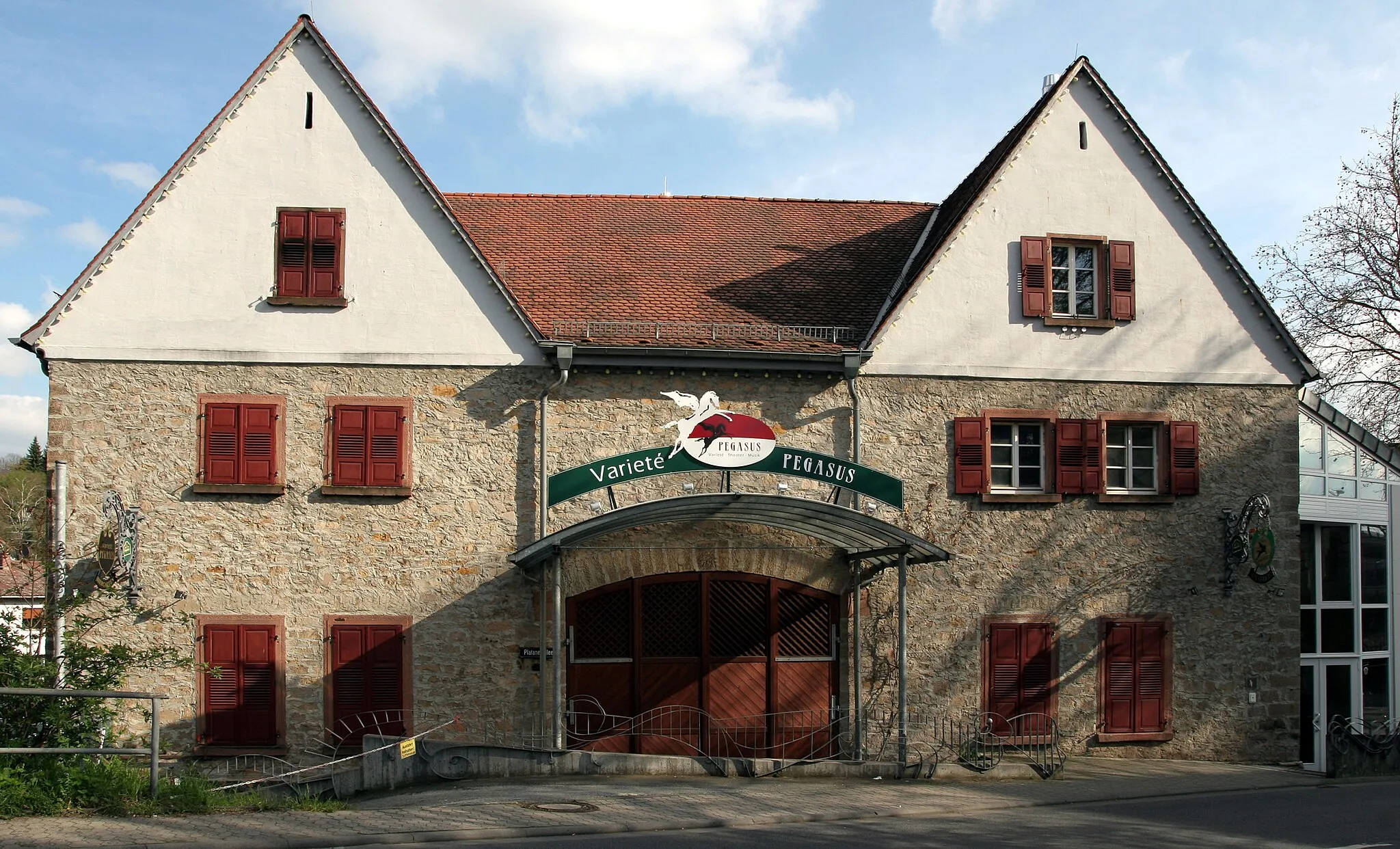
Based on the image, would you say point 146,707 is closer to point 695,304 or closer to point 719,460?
point 719,460

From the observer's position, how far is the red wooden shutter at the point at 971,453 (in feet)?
55.6

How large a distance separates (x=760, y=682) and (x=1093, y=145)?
9.45 meters

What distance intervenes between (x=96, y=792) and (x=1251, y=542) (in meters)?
15.3

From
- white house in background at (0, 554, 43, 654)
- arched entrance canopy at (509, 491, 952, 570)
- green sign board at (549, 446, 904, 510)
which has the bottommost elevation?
white house in background at (0, 554, 43, 654)

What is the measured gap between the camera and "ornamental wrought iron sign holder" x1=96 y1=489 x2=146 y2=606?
588 inches

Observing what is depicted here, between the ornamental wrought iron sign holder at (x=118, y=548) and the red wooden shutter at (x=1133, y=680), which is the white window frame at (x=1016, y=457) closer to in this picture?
the red wooden shutter at (x=1133, y=680)

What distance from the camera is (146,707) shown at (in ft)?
50.4

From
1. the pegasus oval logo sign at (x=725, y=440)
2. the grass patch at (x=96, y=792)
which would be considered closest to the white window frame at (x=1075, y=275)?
the pegasus oval logo sign at (x=725, y=440)

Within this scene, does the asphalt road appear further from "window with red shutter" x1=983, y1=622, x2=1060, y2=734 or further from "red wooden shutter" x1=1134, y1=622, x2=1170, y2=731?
"red wooden shutter" x1=1134, y1=622, x2=1170, y2=731

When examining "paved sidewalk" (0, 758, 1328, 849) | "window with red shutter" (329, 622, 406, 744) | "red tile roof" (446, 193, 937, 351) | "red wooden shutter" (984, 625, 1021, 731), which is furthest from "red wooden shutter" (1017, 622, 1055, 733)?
"window with red shutter" (329, 622, 406, 744)

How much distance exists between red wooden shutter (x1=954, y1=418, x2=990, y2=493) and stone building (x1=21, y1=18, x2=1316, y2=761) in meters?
0.06

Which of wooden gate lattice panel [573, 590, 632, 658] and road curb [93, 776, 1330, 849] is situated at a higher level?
wooden gate lattice panel [573, 590, 632, 658]

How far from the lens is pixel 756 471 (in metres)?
15.1

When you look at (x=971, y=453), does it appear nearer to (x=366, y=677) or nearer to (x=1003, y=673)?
(x=1003, y=673)
